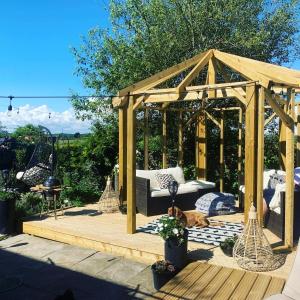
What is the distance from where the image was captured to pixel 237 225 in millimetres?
5922

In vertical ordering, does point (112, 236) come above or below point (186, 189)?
below

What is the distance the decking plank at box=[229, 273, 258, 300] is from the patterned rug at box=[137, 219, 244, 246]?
1.08 m

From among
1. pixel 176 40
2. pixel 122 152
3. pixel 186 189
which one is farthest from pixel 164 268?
pixel 176 40

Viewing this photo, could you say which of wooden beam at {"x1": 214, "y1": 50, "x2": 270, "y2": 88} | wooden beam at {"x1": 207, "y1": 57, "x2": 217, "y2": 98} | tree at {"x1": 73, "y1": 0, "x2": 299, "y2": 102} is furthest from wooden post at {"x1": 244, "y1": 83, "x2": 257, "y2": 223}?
tree at {"x1": 73, "y1": 0, "x2": 299, "y2": 102}

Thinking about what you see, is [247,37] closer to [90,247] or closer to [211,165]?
[211,165]

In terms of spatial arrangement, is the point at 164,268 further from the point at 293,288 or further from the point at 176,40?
the point at 176,40

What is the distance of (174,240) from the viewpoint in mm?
4156

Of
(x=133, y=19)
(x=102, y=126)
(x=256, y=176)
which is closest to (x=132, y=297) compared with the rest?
(x=256, y=176)

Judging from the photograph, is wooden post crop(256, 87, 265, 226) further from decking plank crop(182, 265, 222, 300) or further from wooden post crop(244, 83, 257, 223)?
decking plank crop(182, 265, 222, 300)

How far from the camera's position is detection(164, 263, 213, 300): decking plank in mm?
3479

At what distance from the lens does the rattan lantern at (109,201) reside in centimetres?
706

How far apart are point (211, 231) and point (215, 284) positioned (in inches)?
75.2

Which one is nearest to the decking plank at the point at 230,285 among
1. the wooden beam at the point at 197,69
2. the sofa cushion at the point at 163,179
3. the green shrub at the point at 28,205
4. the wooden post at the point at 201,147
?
the wooden beam at the point at 197,69

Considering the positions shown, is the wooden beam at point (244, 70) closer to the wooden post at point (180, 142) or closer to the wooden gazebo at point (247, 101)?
the wooden gazebo at point (247, 101)
